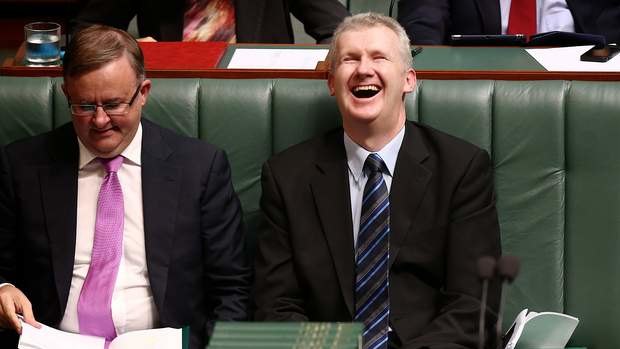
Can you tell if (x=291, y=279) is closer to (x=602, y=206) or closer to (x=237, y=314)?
(x=237, y=314)

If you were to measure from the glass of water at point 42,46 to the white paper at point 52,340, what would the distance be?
2.57ft

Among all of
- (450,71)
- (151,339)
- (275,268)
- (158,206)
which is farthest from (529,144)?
(151,339)

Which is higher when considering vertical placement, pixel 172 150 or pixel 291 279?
pixel 172 150

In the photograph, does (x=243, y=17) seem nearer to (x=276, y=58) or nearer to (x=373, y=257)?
(x=276, y=58)

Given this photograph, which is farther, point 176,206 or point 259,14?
point 259,14

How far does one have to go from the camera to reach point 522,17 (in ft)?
12.7

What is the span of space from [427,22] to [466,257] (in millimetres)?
1532

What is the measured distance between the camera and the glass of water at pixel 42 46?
2.96 metres

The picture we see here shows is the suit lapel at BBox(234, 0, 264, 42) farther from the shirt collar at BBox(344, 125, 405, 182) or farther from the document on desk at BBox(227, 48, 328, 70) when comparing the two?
the shirt collar at BBox(344, 125, 405, 182)

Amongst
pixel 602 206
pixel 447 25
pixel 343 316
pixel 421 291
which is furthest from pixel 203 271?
pixel 447 25

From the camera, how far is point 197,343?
8.66 feet

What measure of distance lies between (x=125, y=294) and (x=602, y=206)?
3.66 ft

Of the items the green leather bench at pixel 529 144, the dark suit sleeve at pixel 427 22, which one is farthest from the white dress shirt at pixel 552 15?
the green leather bench at pixel 529 144

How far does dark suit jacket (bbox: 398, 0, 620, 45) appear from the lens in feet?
12.7
